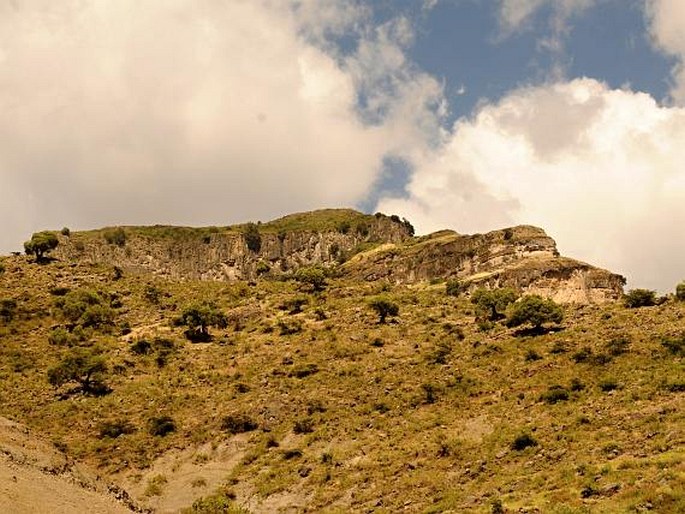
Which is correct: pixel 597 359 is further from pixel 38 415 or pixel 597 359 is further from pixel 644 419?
pixel 38 415

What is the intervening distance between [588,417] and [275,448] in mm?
24043

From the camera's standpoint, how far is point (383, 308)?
271ft

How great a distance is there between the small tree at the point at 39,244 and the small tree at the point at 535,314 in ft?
268

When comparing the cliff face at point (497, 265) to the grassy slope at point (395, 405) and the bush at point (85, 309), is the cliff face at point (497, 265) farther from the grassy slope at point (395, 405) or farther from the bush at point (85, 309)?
→ the bush at point (85, 309)

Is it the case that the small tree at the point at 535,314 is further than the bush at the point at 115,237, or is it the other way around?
the bush at the point at 115,237

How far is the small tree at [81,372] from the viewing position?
67938mm

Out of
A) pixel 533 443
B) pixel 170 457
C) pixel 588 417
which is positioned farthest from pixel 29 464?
pixel 588 417

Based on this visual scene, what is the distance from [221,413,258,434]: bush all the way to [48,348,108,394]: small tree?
16902 millimetres

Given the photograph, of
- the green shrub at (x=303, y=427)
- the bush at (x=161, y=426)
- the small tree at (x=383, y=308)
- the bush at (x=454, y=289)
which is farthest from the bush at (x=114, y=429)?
the bush at (x=454, y=289)

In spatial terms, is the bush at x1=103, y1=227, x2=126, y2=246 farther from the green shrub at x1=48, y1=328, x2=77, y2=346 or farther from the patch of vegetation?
the patch of vegetation

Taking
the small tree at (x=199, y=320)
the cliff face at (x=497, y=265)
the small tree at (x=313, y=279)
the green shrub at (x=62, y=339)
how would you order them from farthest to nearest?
1. the cliff face at (x=497, y=265)
2. the small tree at (x=313, y=279)
3. the small tree at (x=199, y=320)
4. the green shrub at (x=62, y=339)

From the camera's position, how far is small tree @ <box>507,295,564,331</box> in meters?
69.9

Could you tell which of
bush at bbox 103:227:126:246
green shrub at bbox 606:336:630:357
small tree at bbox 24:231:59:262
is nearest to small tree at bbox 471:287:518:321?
green shrub at bbox 606:336:630:357

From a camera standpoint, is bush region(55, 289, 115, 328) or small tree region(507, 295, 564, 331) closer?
small tree region(507, 295, 564, 331)
